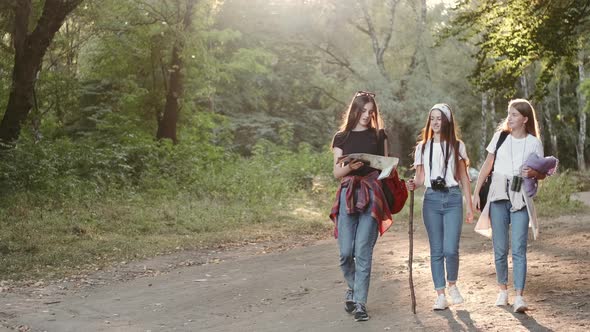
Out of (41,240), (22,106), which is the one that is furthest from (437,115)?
(22,106)

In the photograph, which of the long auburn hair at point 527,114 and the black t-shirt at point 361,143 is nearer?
the long auburn hair at point 527,114

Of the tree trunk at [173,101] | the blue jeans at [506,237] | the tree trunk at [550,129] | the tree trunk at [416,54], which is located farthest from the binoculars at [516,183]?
the tree trunk at [550,129]

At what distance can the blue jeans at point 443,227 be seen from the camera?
7.36m

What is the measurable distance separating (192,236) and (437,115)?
897 cm

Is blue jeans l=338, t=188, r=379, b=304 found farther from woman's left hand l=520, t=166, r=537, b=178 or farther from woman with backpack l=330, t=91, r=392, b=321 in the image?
woman's left hand l=520, t=166, r=537, b=178

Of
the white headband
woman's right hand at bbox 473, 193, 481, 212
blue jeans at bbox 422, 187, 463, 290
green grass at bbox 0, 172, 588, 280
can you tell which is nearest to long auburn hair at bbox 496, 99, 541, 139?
the white headband

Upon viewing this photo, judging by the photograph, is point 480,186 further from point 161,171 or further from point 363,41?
point 363,41

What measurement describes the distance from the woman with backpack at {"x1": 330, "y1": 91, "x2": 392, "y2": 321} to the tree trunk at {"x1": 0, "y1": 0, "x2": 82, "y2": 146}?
1306 centimetres

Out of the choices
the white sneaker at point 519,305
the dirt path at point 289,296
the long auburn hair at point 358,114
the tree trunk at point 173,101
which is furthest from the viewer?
the tree trunk at point 173,101

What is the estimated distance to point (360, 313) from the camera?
724 centimetres

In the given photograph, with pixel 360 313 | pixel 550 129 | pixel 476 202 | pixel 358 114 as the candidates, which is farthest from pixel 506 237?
pixel 550 129

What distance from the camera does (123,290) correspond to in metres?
10.4

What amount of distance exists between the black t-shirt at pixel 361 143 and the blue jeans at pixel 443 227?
2.05 ft

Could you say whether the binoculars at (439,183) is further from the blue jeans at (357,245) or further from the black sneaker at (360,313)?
the black sneaker at (360,313)
